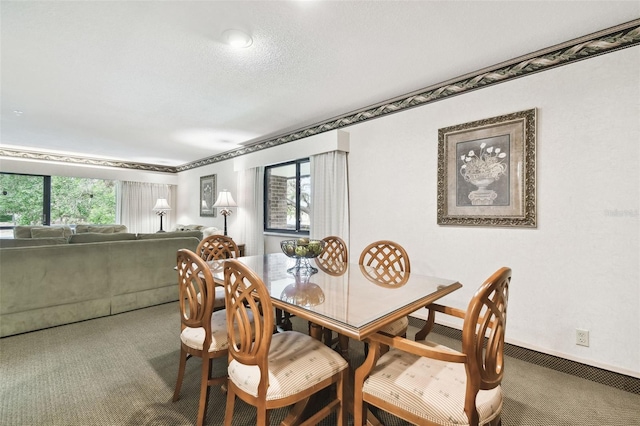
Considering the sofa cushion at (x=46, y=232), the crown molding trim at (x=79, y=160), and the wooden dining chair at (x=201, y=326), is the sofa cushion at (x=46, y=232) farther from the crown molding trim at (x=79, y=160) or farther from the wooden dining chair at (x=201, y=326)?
the wooden dining chair at (x=201, y=326)

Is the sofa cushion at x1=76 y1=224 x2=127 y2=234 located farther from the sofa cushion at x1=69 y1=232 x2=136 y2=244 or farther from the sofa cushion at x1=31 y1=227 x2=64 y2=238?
the sofa cushion at x1=69 y1=232 x2=136 y2=244

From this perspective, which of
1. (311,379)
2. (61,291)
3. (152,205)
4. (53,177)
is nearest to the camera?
(311,379)

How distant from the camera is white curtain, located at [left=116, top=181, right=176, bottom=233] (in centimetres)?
674

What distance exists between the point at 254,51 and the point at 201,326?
197cm

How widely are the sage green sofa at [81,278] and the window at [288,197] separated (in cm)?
161

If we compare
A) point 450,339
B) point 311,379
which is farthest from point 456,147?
point 311,379

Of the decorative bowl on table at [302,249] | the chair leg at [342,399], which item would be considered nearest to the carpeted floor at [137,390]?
the chair leg at [342,399]

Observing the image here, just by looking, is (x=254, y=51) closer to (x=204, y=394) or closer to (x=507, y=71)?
(x=507, y=71)

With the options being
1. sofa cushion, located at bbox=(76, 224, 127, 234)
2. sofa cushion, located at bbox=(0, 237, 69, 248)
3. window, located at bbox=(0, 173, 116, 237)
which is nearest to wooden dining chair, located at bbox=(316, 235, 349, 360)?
sofa cushion, located at bbox=(0, 237, 69, 248)

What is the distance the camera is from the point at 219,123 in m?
3.95

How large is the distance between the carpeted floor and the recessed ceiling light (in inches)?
93.3

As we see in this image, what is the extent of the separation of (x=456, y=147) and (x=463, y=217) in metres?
0.65

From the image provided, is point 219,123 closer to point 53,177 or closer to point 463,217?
point 463,217

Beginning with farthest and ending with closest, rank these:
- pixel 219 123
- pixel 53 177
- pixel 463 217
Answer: pixel 53 177
pixel 219 123
pixel 463 217
